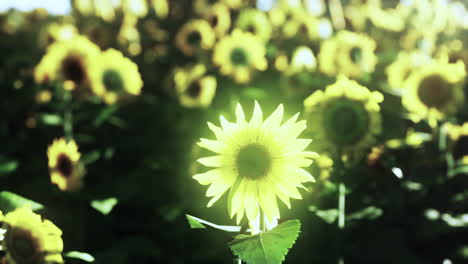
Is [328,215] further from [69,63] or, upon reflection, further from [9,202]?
[69,63]

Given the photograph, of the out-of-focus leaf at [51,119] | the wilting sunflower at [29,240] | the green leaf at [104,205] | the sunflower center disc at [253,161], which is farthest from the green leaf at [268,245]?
the out-of-focus leaf at [51,119]

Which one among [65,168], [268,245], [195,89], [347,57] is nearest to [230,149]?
[268,245]

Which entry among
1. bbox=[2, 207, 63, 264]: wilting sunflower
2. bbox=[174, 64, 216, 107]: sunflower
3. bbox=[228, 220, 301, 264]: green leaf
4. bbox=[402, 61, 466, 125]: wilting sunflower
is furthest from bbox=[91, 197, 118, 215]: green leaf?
bbox=[402, 61, 466, 125]: wilting sunflower

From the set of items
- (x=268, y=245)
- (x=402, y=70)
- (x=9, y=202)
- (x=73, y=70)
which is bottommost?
(x=268, y=245)

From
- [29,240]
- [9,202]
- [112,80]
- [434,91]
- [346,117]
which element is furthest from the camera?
[112,80]

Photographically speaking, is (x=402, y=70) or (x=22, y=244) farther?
(x=402, y=70)

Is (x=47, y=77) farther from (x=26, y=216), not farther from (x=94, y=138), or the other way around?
(x=26, y=216)

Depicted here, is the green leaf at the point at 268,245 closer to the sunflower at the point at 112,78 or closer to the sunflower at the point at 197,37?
the sunflower at the point at 112,78

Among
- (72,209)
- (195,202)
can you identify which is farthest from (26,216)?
(195,202)
